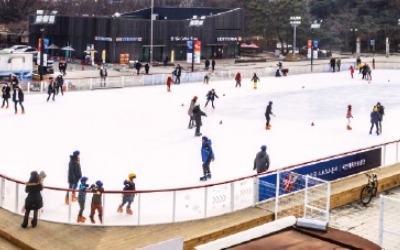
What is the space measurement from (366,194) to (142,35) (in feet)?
135

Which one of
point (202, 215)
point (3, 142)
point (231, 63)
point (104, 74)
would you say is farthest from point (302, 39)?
point (202, 215)

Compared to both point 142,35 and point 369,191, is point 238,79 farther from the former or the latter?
point 369,191

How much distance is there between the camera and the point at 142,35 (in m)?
54.2

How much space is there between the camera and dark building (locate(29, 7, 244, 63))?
52.3 metres

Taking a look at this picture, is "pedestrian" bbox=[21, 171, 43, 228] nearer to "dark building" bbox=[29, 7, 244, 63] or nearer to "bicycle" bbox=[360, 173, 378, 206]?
"bicycle" bbox=[360, 173, 378, 206]

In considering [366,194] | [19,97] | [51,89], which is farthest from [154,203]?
[51,89]

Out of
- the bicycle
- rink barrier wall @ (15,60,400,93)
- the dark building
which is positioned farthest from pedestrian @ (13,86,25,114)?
the dark building

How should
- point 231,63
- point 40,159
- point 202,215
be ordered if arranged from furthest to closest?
point 231,63 < point 40,159 < point 202,215

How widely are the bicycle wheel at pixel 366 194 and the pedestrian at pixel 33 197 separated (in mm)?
7653

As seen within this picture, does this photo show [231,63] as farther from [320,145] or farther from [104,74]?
[320,145]

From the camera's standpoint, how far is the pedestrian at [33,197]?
1130 cm

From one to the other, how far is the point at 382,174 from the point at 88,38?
40.4 meters

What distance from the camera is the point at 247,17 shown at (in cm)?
8638

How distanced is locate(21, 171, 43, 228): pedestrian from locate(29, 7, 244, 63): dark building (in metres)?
39.8
